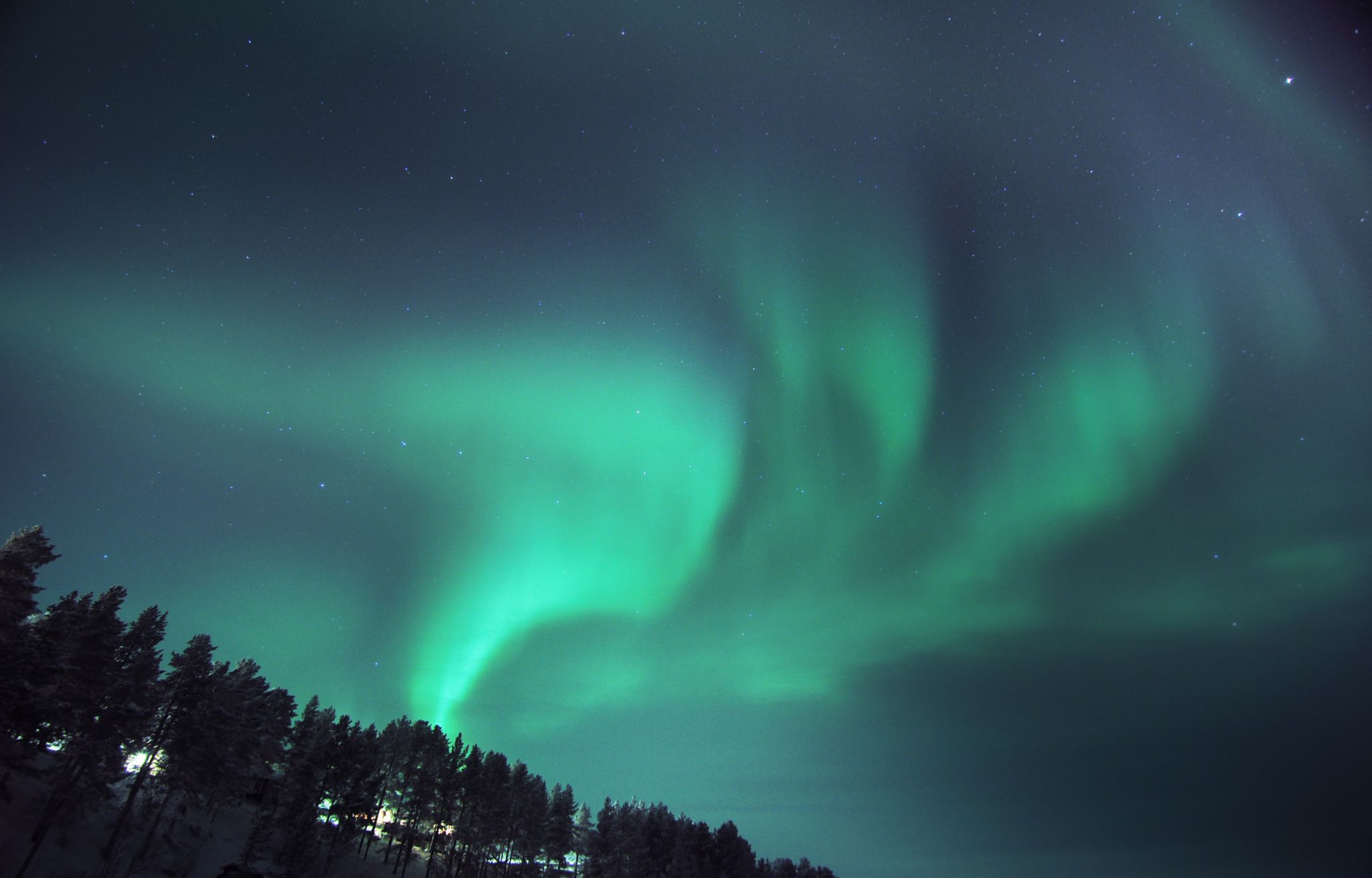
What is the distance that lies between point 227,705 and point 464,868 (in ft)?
106

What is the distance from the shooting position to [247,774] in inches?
1921

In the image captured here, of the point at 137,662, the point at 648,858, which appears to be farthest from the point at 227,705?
the point at 648,858

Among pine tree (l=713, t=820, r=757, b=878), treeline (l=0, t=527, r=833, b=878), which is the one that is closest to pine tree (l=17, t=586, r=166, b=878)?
treeline (l=0, t=527, r=833, b=878)

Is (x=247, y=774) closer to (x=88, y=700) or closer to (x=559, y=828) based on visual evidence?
(x=88, y=700)

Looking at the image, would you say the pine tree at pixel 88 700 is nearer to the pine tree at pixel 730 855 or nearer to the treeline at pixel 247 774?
the treeline at pixel 247 774

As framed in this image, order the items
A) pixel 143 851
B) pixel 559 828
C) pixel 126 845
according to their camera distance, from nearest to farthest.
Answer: pixel 143 851 → pixel 126 845 → pixel 559 828

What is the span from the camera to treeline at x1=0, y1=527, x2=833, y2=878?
1207 inches

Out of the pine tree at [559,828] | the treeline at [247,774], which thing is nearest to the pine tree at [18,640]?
the treeline at [247,774]

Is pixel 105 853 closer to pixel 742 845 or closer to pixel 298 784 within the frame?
pixel 298 784

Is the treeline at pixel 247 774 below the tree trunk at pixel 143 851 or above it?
above

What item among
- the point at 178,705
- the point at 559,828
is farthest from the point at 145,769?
the point at 559,828

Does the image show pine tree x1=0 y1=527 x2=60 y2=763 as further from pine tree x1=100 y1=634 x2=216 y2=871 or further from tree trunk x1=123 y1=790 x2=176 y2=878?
tree trunk x1=123 y1=790 x2=176 y2=878

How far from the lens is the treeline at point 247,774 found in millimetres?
30656

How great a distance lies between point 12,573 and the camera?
28844 mm
